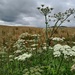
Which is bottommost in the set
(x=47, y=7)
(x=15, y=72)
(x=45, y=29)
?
(x=15, y=72)

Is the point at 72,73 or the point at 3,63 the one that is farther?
the point at 3,63

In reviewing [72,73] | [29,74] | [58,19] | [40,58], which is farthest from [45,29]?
[29,74]

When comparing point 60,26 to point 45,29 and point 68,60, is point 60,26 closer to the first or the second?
point 45,29

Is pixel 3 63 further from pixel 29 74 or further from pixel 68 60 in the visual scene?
pixel 29 74

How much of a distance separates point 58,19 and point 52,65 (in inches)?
68.8

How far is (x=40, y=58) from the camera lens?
12406 mm

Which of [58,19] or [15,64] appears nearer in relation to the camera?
[58,19]

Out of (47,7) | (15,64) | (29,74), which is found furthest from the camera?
(15,64)

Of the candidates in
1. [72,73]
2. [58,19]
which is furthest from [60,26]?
[72,73]

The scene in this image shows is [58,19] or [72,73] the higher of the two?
[58,19]

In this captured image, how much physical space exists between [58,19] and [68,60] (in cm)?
157

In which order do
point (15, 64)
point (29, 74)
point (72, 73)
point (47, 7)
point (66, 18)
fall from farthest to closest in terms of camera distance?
1. point (15, 64)
2. point (66, 18)
3. point (47, 7)
4. point (72, 73)
5. point (29, 74)

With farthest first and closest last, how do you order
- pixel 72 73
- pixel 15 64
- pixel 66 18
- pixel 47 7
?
pixel 15 64 < pixel 66 18 < pixel 47 7 < pixel 72 73

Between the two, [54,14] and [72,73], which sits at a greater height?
[54,14]
